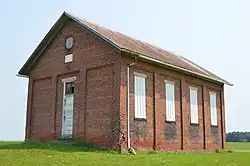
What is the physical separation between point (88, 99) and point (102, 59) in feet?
7.81

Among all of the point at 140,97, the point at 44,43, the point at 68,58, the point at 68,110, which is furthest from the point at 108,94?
the point at 44,43

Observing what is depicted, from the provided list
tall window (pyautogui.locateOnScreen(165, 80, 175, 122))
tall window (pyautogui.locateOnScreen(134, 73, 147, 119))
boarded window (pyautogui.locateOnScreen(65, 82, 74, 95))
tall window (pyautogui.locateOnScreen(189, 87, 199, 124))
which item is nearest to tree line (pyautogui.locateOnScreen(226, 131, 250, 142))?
tall window (pyautogui.locateOnScreen(189, 87, 199, 124))

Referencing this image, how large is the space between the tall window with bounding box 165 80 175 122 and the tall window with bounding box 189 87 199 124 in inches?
95.8

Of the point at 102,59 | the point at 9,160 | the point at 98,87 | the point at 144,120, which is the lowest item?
the point at 9,160

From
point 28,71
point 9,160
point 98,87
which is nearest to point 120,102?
point 98,87

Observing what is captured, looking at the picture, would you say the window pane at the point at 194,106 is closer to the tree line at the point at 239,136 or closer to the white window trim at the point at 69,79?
the white window trim at the point at 69,79

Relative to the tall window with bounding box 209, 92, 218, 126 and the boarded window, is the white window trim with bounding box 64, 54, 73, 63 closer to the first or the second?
the boarded window

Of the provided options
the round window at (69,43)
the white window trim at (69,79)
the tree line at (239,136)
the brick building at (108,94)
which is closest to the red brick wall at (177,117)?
→ the brick building at (108,94)

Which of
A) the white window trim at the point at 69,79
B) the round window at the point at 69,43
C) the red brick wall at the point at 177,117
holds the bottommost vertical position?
the red brick wall at the point at 177,117

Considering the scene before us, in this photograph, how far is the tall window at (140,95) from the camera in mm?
21047

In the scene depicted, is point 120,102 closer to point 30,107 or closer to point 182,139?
point 182,139

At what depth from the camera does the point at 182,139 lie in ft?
80.1

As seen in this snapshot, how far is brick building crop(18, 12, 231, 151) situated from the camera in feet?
66.7

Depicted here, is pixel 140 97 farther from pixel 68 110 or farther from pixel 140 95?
pixel 68 110
